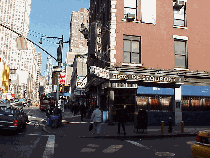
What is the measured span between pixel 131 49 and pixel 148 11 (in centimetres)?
383

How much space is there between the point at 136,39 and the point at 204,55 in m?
6.59

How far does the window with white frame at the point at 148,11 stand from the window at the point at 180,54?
9.59 feet

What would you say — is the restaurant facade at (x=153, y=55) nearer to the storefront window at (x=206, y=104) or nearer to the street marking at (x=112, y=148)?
the storefront window at (x=206, y=104)

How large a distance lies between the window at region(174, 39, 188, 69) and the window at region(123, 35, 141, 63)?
347 cm

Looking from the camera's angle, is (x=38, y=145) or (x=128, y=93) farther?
(x=128, y=93)

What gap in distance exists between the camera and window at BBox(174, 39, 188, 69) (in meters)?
21.4

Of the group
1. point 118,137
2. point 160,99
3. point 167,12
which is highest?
point 167,12

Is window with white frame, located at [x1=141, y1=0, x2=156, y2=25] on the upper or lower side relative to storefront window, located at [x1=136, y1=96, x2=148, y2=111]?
upper

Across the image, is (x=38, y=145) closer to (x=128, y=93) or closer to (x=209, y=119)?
(x=128, y=93)

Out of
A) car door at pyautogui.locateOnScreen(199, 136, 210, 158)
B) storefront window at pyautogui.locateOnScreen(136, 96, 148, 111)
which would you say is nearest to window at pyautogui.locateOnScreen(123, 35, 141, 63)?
storefront window at pyautogui.locateOnScreen(136, 96, 148, 111)

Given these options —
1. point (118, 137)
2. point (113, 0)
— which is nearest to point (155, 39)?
point (113, 0)

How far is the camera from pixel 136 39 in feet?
68.2

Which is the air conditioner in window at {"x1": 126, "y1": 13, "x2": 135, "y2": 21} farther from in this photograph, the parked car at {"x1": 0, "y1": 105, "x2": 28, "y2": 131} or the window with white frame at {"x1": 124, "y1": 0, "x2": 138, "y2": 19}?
A: the parked car at {"x1": 0, "y1": 105, "x2": 28, "y2": 131}

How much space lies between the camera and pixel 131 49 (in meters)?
20.6
